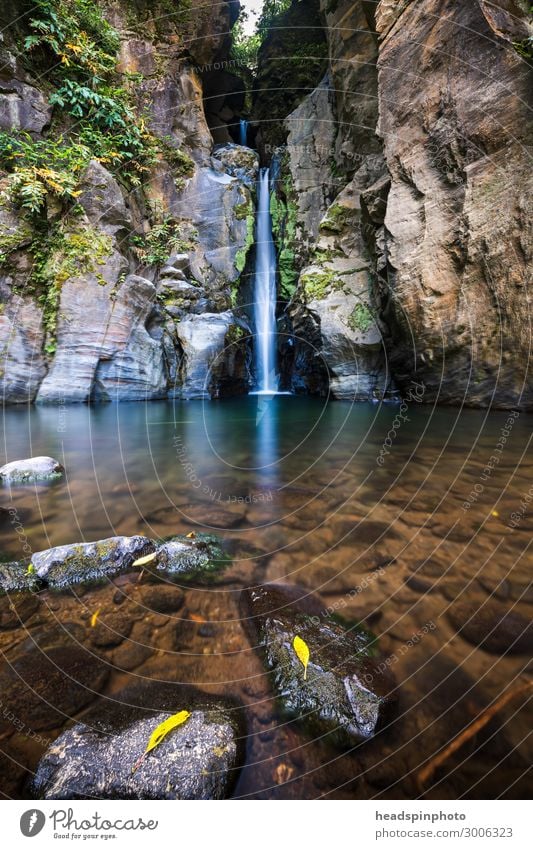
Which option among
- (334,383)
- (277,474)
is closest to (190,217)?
(334,383)

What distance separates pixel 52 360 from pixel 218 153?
1350 cm

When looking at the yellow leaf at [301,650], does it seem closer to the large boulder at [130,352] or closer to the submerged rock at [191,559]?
the submerged rock at [191,559]

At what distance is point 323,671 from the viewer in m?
1.31

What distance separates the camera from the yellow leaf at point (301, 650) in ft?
4.42

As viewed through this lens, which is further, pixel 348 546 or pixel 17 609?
pixel 348 546

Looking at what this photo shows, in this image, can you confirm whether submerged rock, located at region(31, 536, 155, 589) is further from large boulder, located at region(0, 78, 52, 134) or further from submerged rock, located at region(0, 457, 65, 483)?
large boulder, located at region(0, 78, 52, 134)

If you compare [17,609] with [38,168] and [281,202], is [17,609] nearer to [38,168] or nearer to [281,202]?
[38,168]

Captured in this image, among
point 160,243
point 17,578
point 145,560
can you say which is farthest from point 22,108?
point 145,560

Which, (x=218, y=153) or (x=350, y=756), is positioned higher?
(x=218, y=153)

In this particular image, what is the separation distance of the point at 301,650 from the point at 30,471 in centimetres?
352

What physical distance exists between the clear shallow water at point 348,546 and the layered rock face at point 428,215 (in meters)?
2.54

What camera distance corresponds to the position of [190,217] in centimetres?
1380

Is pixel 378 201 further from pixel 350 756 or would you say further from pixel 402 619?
pixel 350 756
